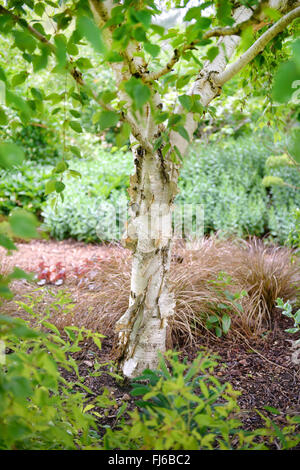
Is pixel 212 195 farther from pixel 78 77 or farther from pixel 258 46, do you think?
pixel 78 77

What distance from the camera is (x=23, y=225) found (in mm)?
836

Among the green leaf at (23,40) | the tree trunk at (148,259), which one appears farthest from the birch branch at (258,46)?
the green leaf at (23,40)

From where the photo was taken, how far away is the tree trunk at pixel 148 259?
1854 mm

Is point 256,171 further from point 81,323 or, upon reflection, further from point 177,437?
point 177,437

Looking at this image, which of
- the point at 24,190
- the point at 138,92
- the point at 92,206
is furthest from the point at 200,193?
the point at 138,92

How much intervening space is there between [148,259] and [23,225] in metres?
1.11

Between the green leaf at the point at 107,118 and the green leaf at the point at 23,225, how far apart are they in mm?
326

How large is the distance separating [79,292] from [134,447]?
2002 mm

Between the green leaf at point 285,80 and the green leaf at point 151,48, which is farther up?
the green leaf at point 151,48

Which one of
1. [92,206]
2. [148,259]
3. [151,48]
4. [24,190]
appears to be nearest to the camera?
[151,48]

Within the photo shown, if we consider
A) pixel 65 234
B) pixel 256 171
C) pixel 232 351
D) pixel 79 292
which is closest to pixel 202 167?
pixel 256 171

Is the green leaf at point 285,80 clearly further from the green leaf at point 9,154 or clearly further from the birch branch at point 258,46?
the birch branch at point 258,46

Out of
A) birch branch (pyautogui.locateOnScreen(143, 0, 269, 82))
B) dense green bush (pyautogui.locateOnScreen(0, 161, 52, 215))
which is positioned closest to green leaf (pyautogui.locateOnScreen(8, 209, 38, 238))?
birch branch (pyautogui.locateOnScreen(143, 0, 269, 82))

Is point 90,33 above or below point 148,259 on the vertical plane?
above
